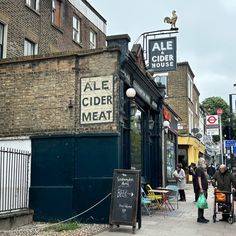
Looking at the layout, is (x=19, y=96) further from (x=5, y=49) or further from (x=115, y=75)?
(x=5, y=49)

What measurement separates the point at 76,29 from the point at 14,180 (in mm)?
14305

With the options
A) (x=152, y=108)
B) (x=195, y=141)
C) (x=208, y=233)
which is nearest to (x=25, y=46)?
(x=152, y=108)

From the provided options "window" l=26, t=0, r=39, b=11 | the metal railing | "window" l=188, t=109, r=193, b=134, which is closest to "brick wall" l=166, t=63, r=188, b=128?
"window" l=188, t=109, r=193, b=134

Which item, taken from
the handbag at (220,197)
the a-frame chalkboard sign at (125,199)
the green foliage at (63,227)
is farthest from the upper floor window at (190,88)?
the green foliage at (63,227)

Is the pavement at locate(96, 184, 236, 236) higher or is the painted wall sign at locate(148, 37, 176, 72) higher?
the painted wall sign at locate(148, 37, 176, 72)

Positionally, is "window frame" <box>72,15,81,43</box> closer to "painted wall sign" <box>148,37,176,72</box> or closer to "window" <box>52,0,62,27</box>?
"window" <box>52,0,62,27</box>

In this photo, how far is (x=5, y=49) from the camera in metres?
17.7

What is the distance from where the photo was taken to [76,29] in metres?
24.3

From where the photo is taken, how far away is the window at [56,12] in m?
21.8

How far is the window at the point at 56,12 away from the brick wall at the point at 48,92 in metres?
9.34

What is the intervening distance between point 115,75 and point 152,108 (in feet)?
18.6

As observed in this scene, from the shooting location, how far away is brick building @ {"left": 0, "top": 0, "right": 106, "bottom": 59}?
708 inches

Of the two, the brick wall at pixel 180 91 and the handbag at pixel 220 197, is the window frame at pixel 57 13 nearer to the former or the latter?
the handbag at pixel 220 197

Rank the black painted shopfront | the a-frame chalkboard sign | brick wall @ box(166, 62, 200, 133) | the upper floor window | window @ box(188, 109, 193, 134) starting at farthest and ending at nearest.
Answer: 1. the upper floor window
2. window @ box(188, 109, 193, 134)
3. brick wall @ box(166, 62, 200, 133)
4. the black painted shopfront
5. the a-frame chalkboard sign
